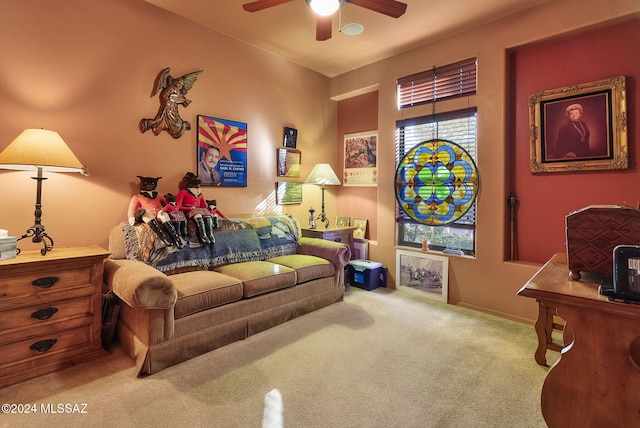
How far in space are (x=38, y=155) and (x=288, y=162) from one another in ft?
8.36

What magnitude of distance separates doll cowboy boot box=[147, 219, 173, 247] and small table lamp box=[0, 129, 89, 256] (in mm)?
624

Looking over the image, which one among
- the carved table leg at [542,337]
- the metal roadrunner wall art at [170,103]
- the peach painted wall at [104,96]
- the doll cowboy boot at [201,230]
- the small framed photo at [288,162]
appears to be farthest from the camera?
the small framed photo at [288,162]

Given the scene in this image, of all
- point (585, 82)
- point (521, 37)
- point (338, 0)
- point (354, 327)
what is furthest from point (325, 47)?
point (354, 327)

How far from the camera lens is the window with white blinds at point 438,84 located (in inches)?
133

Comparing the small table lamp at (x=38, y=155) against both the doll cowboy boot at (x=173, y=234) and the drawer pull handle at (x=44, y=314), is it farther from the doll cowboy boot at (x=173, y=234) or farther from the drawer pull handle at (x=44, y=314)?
the doll cowboy boot at (x=173, y=234)

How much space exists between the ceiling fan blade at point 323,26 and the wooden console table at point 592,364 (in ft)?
7.40

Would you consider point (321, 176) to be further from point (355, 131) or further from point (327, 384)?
point (327, 384)

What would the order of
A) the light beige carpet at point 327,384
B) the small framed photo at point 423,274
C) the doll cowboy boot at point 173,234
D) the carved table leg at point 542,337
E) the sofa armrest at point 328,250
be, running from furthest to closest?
1. the small framed photo at point 423,274
2. the sofa armrest at point 328,250
3. the doll cowboy boot at point 173,234
4. the carved table leg at point 542,337
5. the light beige carpet at point 327,384

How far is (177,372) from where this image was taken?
2057 millimetres

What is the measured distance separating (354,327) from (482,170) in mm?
2045

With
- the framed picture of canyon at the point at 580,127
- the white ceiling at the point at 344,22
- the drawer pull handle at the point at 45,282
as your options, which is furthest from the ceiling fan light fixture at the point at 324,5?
the drawer pull handle at the point at 45,282

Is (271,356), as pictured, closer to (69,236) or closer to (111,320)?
(111,320)

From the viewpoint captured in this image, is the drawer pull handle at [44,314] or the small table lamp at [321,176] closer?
the drawer pull handle at [44,314]

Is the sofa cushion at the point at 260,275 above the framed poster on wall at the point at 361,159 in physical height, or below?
below
